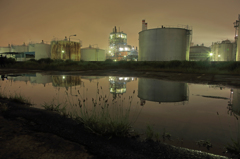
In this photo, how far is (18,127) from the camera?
398cm

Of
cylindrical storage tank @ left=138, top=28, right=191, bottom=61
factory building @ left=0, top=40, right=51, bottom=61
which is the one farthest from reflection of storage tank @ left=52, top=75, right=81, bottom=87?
factory building @ left=0, top=40, right=51, bottom=61

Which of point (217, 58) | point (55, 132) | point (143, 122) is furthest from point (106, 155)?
point (217, 58)

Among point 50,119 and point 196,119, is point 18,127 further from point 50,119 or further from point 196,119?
point 196,119

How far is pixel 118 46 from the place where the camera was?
5366 cm

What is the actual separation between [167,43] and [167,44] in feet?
0.65

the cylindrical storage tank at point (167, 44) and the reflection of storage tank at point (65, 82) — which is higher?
the cylindrical storage tank at point (167, 44)

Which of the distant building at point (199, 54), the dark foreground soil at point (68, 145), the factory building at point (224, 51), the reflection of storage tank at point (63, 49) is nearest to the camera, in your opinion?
the dark foreground soil at point (68, 145)

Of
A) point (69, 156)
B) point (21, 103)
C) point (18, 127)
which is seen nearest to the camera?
point (69, 156)

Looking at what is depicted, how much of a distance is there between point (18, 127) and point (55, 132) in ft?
3.25

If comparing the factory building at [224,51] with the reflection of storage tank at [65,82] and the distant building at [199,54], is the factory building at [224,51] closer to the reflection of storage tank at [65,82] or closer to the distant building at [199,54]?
the distant building at [199,54]

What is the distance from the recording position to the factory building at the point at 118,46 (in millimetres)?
53500

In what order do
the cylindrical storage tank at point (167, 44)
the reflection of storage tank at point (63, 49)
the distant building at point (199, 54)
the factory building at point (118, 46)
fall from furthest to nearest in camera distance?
the factory building at point (118, 46)
the distant building at point (199, 54)
the reflection of storage tank at point (63, 49)
the cylindrical storage tank at point (167, 44)

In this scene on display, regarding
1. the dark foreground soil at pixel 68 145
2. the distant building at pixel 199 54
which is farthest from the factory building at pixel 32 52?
the dark foreground soil at pixel 68 145

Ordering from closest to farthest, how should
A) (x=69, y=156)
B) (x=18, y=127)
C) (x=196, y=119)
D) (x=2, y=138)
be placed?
(x=69, y=156)
(x=2, y=138)
(x=18, y=127)
(x=196, y=119)
